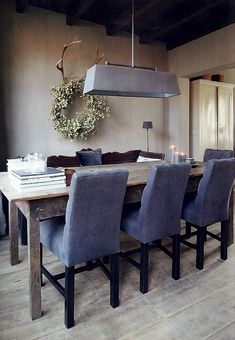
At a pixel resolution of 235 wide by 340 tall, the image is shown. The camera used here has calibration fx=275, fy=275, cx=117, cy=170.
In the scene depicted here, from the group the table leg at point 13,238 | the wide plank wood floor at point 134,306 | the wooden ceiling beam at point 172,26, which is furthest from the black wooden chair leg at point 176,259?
the wooden ceiling beam at point 172,26

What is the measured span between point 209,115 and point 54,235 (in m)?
5.63

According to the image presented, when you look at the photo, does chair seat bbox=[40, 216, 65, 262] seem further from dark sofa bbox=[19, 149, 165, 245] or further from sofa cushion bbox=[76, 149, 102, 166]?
sofa cushion bbox=[76, 149, 102, 166]

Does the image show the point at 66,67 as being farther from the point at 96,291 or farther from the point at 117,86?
the point at 96,291

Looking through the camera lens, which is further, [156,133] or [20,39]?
[156,133]

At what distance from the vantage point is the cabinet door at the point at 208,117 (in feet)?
21.0

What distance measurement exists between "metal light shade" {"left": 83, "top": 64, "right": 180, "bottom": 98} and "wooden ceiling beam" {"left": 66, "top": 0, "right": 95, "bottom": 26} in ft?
6.72

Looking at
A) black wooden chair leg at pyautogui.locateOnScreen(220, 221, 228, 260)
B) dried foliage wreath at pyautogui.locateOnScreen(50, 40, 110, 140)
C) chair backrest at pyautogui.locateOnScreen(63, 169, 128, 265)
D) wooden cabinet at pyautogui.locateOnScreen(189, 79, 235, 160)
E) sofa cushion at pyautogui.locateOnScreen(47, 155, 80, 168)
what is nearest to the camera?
chair backrest at pyautogui.locateOnScreen(63, 169, 128, 265)

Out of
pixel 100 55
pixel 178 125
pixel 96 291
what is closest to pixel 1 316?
pixel 96 291

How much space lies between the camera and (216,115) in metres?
6.66

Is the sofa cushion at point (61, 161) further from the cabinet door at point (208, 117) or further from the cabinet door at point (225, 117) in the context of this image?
the cabinet door at point (225, 117)

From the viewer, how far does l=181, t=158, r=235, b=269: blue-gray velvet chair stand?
2342 millimetres

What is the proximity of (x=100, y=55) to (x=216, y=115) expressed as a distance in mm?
3153

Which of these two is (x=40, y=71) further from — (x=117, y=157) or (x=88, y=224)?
(x=88, y=224)

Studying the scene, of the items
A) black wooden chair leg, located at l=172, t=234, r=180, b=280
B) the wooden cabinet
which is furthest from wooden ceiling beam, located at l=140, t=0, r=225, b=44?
black wooden chair leg, located at l=172, t=234, r=180, b=280
